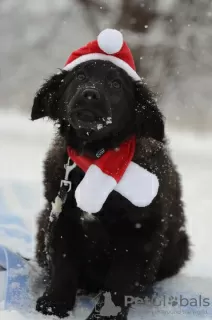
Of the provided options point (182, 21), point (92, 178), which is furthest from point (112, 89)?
point (182, 21)

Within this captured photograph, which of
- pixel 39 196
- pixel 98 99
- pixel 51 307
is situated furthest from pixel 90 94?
pixel 39 196

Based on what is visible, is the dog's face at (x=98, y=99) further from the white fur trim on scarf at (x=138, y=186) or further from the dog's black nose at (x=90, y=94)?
the white fur trim on scarf at (x=138, y=186)

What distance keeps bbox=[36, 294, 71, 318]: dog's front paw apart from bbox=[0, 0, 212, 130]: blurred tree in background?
5.53 m

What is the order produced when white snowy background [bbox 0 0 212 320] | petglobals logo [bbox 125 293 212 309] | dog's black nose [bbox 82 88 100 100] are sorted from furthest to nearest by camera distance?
1. white snowy background [bbox 0 0 212 320]
2. petglobals logo [bbox 125 293 212 309]
3. dog's black nose [bbox 82 88 100 100]

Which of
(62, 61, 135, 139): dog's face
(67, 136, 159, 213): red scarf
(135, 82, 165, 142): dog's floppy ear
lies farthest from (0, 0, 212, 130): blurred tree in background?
(67, 136, 159, 213): red scarf

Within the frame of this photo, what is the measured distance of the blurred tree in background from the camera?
9.11 meters

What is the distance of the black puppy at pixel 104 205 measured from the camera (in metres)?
3.00

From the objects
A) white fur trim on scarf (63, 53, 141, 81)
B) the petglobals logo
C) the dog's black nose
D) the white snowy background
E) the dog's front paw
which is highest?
the white snowy background

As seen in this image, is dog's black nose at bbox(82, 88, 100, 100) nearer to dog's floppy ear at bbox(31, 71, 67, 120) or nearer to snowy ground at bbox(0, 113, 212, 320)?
dog's floppy ear at bbox(31, 71, 67, 120)

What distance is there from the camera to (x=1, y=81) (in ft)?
38.5

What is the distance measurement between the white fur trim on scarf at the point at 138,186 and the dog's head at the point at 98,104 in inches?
8.8

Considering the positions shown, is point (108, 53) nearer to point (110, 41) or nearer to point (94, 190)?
point (110, 41)

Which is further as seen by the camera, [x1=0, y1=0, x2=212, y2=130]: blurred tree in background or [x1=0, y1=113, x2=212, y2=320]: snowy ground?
[x1=0, y1=0, x2=212, y2=130]: blurred tree in background

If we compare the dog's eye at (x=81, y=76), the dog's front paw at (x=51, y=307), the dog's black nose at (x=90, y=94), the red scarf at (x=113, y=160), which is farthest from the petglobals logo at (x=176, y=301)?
the dog's eye at (x=81, y=76)
